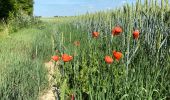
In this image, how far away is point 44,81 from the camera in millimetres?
6945

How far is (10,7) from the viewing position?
87.6 ft

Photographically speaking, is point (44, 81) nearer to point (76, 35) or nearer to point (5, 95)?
Result: point (5, 95)

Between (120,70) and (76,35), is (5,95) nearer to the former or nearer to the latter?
(120,70)

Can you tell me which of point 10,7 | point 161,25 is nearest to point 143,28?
point 161,25

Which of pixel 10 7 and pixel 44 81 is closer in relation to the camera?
pixel 44 81

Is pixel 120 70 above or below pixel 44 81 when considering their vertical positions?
above

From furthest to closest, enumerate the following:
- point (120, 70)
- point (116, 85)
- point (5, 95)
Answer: point (5, 95) < point (120, 70) < point (116, 85)

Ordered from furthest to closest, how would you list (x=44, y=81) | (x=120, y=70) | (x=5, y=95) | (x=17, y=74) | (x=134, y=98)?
(x=44, y=81), (x=17, y=74), (x=5, y=95), (x=120, y=70), (x=134, y=98)

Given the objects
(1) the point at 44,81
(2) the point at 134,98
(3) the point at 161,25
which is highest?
(3) the point at 161,25

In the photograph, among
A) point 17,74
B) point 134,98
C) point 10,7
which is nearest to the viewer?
point 134,98

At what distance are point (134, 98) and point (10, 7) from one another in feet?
77.2

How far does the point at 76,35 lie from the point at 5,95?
30.3ft

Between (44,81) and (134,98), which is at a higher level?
(134,98)

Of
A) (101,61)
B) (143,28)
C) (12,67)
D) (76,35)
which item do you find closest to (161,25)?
(143,28)
